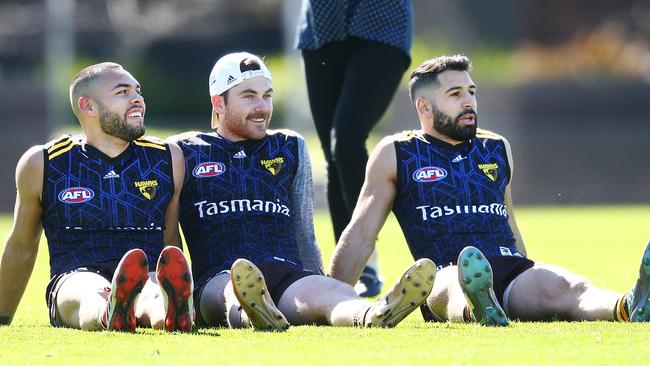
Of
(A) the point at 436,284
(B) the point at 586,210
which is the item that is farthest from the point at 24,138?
(A) the point at 436,284

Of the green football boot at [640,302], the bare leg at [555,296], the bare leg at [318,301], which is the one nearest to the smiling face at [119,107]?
the bare leg at [318,301]

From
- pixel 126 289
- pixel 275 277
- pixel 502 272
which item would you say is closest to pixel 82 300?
pixel 126 289

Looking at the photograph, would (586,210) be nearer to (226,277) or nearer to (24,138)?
(24,138)

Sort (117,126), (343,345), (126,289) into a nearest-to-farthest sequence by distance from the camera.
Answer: (343,345)
(126,289)
(117,126)

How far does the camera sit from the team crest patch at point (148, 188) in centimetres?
650

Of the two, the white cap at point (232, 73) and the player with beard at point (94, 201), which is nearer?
the player with beard at point (94, 201)

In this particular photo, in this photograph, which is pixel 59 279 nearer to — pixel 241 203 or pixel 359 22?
pixel 241 203

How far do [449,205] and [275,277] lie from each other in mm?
944

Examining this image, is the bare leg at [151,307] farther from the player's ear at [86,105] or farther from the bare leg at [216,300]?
the player's ear at [86,105]

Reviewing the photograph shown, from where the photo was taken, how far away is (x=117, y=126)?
6496 millimetres

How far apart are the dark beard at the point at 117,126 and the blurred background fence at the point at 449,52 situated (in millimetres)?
12015

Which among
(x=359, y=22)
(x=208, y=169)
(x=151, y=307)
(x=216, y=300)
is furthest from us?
(x=359, y=22)

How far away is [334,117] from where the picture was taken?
7582mm

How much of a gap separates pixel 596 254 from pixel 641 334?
215 inches
